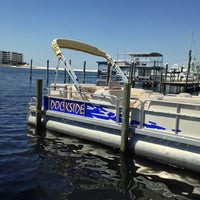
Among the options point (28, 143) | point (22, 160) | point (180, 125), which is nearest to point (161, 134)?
point (180, 125)

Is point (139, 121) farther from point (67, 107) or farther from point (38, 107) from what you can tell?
point (38, 107)

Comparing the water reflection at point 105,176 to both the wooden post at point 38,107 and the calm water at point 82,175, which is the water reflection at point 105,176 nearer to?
the calm water at point 82,175

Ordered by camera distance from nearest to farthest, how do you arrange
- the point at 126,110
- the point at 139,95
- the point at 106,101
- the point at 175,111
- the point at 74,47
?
the point at 175,111 → the point at 126,110 → the point at 106,101 → the point at 139,95 → the point at 74,47

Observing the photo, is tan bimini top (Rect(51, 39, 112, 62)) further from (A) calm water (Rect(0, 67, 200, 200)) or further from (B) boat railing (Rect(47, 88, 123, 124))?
(A) calm water (Rect(0, 67, 200, 200))

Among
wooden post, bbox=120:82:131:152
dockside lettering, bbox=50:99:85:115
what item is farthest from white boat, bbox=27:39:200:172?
wooden post, bbox=120:82:131:152

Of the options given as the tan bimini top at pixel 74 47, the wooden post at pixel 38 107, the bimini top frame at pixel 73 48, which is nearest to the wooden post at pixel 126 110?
the bimini top frame at pixel 73 48


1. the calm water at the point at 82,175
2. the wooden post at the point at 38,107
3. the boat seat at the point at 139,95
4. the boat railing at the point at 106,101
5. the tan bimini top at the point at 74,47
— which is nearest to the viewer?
the calm water at the point at 82,175

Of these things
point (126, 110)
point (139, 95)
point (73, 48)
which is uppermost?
point (73, 48)

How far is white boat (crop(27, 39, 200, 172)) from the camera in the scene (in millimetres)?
6220

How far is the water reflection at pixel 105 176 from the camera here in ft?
18.1

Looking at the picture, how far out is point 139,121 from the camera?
278 inches

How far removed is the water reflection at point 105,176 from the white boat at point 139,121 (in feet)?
0.97

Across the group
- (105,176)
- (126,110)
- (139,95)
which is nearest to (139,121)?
(126,110)

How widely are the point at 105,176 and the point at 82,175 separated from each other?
1.83 feet
